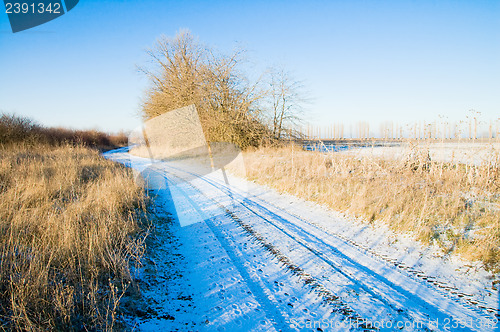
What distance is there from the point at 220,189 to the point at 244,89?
10449mm

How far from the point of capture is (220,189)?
8.44 metres

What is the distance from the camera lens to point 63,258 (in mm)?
3156

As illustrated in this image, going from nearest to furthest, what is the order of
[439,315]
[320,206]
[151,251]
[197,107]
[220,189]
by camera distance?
[439,315], [151,251], [320,206], [220,189], [197,107]

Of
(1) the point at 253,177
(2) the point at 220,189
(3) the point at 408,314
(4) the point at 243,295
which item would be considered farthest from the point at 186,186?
(3) the point at 408,314

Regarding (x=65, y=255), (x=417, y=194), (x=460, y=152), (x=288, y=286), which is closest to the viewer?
(x=288, y=286)

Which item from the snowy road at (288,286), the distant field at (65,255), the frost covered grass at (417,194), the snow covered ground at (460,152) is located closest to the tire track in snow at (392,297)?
the snowy road at (288,286)

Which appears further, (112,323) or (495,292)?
(495,292)

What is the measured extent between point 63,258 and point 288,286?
9.75ft

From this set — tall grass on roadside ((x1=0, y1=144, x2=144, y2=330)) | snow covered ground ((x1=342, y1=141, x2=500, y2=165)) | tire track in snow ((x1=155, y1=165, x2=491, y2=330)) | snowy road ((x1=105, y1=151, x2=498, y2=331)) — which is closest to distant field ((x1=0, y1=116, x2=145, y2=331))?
tall grass on roadside ((x1=0, y1=144, x2=144, y2=330))

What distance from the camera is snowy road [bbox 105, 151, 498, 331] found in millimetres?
2531

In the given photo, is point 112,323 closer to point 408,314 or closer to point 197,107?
point 408,314

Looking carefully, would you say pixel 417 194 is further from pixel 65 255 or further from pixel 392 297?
pixel 65 255

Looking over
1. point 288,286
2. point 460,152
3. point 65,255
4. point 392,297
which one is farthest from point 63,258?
point 460,152

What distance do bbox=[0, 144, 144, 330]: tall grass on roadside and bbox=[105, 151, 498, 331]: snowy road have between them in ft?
1.39
